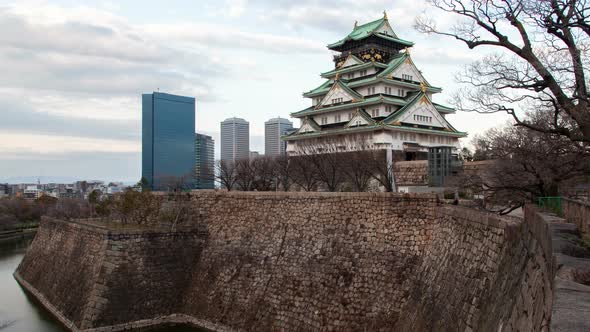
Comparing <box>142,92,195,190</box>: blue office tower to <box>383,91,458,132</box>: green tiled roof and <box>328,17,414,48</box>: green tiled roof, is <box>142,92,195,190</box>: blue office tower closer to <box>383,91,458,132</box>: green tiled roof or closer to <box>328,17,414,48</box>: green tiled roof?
<box>328,17,414,48</box>: green tiled roof

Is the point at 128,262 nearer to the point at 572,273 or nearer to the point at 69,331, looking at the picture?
the point at 69,331

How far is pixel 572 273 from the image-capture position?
5.14 metres

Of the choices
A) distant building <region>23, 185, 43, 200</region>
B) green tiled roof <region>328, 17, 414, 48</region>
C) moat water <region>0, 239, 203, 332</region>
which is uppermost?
green tiled roof <region>328, 17, 414, 48</region>

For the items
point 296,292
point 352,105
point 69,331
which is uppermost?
point 352,105

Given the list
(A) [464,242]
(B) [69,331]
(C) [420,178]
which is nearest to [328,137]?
(C) [420,178]

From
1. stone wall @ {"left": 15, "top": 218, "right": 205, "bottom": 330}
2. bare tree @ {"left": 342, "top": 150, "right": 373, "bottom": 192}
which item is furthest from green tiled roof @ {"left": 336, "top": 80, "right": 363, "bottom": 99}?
stone wall @ {"left": 15, "top": 218, "right": 205, "bottom": 330}

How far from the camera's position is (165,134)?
3012 inches

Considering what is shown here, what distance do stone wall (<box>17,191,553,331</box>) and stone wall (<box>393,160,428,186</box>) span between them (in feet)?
40.7

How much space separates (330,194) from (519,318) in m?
10.7

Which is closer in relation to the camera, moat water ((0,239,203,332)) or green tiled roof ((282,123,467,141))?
moat water ((0,239,203,332))

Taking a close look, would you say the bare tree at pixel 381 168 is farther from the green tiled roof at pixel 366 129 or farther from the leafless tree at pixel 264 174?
the leafless tree at pixel 264 174

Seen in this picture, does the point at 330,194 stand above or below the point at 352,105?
below

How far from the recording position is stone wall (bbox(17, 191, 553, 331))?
9.72 m

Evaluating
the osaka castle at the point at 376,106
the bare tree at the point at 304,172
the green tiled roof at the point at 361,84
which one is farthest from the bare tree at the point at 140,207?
the green tiled roof at the point at 361,84
